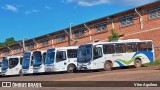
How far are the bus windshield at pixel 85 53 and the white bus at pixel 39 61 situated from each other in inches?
221

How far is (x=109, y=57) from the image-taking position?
30062 mm

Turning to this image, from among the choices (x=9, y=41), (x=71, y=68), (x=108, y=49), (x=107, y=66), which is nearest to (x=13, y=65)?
(x=71, y=68)

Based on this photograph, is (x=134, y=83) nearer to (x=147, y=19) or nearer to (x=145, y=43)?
(x=145, y=43)

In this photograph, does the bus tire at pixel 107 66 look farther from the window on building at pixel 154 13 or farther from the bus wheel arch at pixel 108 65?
the window on building at pixel 154 13

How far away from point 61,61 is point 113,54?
536cm

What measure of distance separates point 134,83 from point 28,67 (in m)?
28.1

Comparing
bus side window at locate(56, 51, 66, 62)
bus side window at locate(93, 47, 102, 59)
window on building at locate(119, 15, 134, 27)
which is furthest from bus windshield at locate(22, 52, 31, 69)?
window on building at locate(119, 15, 134, 27)

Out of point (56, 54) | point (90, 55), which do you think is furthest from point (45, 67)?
point (90, 55)

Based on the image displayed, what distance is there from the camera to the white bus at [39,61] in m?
35.4

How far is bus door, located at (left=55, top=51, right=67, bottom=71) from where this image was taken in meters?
33.2

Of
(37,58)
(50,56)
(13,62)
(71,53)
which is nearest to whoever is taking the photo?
(71,53)

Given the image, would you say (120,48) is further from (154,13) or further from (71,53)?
(154,13)

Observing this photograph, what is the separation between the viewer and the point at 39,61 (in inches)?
1407

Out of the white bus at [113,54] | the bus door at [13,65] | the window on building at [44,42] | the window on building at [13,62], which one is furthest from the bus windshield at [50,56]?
the window on building at [44,42]
